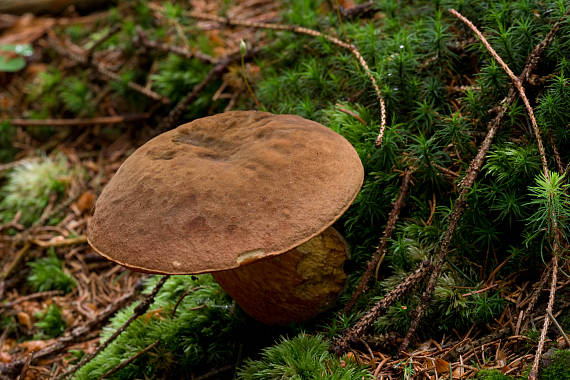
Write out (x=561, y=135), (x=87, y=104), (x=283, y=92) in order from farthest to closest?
1. (x=87, y=104)
2. (x=283, y=92)
3. (x=561, y=135)

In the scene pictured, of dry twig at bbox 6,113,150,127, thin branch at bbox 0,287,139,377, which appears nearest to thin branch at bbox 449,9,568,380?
thin branch at bbox 0,287,139,377

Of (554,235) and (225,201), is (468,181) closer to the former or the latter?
(554,235)

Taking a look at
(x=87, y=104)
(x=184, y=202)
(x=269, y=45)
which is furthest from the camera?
(x=87, y=104)

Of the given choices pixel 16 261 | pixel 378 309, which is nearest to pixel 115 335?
pixel 378 309

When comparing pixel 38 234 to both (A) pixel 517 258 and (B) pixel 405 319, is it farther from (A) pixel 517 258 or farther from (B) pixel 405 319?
(A) pixel 517 258

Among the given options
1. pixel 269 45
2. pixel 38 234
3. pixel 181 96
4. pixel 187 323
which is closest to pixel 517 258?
pixel 187 323

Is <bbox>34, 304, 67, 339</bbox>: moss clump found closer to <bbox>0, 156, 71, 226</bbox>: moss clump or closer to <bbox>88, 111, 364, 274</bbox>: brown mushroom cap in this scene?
<bbox>0, 156, 71, 226</bbox>: moss clump
